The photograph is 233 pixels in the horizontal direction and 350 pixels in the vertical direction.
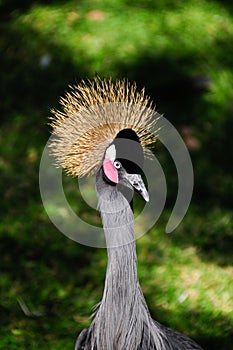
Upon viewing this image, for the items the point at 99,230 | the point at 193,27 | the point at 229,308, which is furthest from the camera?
the point at 193,27

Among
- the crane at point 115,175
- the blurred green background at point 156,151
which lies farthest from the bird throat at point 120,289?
the blurred green background at point 156,151

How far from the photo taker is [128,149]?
2855 mm


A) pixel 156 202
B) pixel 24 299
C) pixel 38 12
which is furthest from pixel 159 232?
pixel 38 12

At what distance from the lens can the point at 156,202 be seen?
498 cm

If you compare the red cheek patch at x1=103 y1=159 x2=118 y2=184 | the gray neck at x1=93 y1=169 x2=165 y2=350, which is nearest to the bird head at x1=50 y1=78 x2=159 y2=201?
the red cheek patch at x1=103 y1=159 x2=118 y2=184

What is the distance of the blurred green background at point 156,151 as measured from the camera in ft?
14.1

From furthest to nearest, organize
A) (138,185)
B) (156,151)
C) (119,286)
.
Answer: (156,151)
(119,286)
(138,185)

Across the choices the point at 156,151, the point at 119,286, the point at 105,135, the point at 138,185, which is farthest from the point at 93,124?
the point at 156,151

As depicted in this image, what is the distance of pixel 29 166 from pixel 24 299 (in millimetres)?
1169

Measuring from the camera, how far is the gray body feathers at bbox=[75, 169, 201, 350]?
2901 mm

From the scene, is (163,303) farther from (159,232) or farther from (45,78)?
(45,78)

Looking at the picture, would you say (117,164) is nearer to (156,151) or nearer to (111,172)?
(111,172)

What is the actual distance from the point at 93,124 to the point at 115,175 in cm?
29

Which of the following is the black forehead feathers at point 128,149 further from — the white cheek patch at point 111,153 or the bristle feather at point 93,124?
the bristle feather at point 93,124
